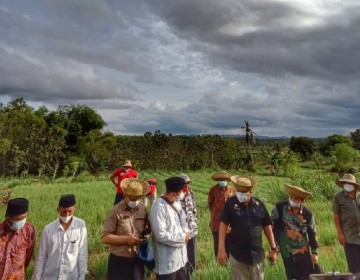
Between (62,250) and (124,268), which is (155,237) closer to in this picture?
(124,268)

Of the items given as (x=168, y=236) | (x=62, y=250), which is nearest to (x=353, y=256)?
(x=168, y=236)

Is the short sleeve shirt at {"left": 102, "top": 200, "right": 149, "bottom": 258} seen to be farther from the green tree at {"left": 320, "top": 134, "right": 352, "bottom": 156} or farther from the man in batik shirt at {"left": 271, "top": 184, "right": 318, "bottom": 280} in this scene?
the green tree at {"left": 320, "top": 134, "right": 352, "bottom": 156}

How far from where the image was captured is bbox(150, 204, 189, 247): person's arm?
4.19 meters

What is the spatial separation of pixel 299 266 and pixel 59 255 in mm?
2826

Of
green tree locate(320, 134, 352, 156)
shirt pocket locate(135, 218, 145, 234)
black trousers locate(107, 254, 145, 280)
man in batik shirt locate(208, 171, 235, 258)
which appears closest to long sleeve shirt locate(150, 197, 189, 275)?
shirt pocket locate(135, 218, 145, 234)

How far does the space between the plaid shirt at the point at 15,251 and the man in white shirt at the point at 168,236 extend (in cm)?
128

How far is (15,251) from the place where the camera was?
13.1ft

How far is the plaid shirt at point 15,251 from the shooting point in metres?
3.95

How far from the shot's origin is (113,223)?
4227 mm

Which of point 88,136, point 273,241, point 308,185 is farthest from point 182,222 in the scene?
point 88,136

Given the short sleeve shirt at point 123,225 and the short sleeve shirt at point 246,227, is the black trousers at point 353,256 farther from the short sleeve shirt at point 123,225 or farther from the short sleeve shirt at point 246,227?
the short sleeve shirt at point 123,225

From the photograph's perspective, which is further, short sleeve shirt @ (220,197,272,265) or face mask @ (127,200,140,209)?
short sleeve shirt @ (220,197,272,265)

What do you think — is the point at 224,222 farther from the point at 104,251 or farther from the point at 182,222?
the point at 104,251

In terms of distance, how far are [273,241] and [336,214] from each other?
145 centimetres
